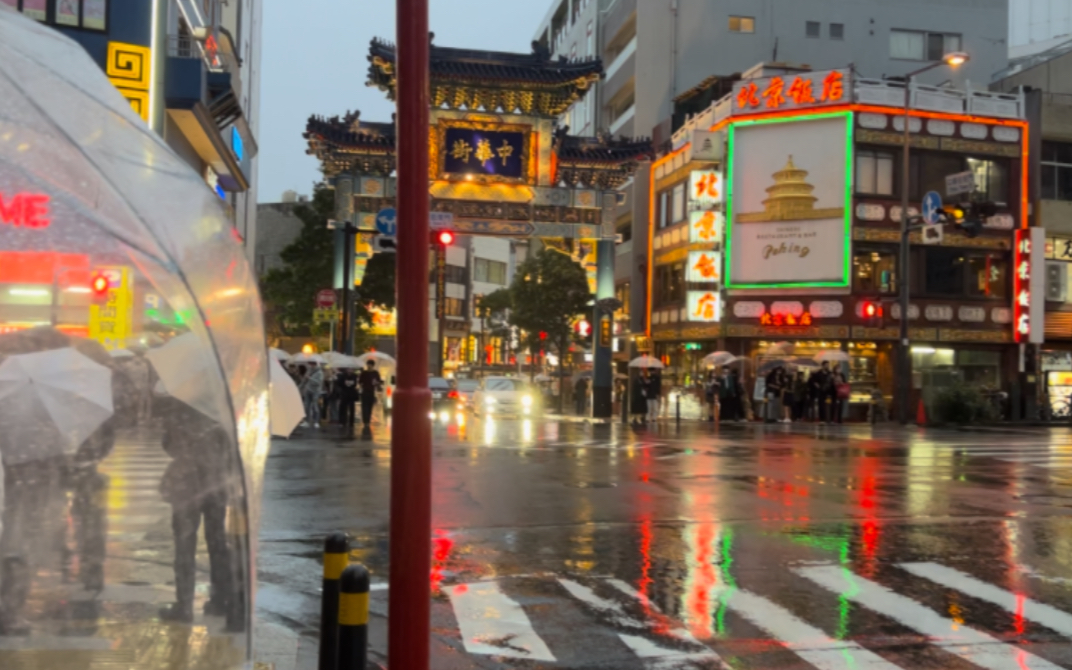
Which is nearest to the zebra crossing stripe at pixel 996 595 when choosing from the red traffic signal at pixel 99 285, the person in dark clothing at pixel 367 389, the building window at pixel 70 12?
the red traffic signal at pixel 99 285

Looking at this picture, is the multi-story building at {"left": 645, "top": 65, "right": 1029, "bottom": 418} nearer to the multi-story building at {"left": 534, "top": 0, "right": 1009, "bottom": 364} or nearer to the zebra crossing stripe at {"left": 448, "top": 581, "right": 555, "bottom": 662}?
the multi-story building at {"left": 534, "top": 0, "right": 1009, "bottom": 364}

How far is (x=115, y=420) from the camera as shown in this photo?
5176mm

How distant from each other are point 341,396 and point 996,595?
22.1 m

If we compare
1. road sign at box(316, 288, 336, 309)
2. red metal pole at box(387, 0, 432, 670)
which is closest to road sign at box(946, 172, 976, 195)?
road sign at box(316, 288, 336, 309)

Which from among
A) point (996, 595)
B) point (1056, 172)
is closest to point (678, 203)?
point (1056, 172)

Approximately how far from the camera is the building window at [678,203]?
44.2 meters

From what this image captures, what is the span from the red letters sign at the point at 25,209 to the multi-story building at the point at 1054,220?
40885 mm

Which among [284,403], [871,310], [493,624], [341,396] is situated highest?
[871,310]

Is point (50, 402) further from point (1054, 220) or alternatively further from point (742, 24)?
point (742, 24)

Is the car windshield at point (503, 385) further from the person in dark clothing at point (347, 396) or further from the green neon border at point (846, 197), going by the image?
the person in dark clothing at point (347, 396)

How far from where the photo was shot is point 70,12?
22703mm

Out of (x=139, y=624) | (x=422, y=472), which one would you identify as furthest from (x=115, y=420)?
(x=422, y=472)

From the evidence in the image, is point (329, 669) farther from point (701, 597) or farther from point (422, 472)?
point (701, 597)

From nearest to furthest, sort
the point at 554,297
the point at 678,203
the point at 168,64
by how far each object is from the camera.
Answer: the point at 168,64, the point at 678,203, the point at 554,297
